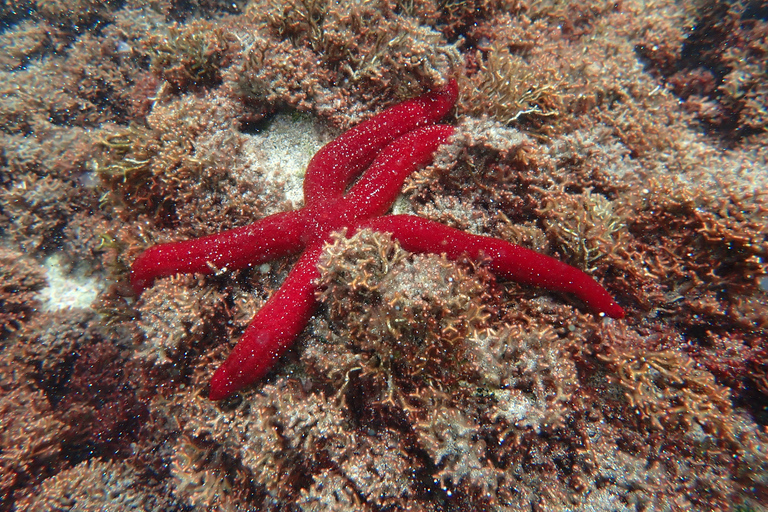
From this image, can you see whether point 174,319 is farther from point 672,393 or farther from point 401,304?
point 672,393

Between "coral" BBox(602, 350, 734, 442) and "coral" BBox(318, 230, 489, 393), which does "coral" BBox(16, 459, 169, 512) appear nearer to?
"coral" BBox(318, 230, 489, 393)

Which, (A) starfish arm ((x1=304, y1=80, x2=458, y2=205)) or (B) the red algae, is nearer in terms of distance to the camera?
(B) the red algae

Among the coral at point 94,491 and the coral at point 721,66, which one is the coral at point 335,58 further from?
the coral at point 94,491

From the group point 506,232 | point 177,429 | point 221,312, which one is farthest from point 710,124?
point 177,429

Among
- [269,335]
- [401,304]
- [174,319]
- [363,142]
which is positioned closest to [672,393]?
[401,304]

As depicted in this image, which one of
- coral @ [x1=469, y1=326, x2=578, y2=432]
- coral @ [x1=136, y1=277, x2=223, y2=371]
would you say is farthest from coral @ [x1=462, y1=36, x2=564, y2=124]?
coral @ [x1=136, y1=277, x2=223, y2=371]

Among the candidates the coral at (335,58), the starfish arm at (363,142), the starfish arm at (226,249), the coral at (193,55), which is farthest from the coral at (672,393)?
the coral at (193,55)
